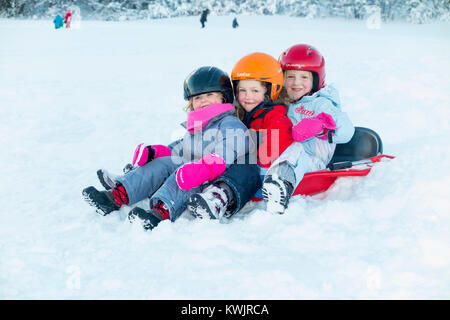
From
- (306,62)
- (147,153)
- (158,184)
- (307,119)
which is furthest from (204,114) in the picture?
(306,62)

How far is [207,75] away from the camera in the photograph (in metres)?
2.81

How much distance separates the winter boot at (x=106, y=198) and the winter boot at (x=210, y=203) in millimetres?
586

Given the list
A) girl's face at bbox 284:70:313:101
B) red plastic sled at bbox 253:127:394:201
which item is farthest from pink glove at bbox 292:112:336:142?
girl's face at bbox 284:70:313:101

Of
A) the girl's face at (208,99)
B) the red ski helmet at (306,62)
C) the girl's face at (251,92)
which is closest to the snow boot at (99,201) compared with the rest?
the girl's face at (208,99)

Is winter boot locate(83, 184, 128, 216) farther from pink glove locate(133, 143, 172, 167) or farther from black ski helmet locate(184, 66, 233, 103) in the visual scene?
black ski helmet locate(184, 66, 233, 103)

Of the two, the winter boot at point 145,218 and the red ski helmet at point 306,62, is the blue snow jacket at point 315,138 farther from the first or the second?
the winter boot at point 145,218

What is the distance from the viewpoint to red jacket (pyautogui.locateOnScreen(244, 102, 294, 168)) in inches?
A: 106

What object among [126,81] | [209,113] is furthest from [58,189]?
[126,81]

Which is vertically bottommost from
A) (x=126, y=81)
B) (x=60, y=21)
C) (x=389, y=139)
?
(x=389, y=139)

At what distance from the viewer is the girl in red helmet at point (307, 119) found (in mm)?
2500

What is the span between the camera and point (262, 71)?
9.46ft

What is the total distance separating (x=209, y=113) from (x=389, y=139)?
9.15ft

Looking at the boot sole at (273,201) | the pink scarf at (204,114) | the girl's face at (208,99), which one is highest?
the girl's face at (208,99)
